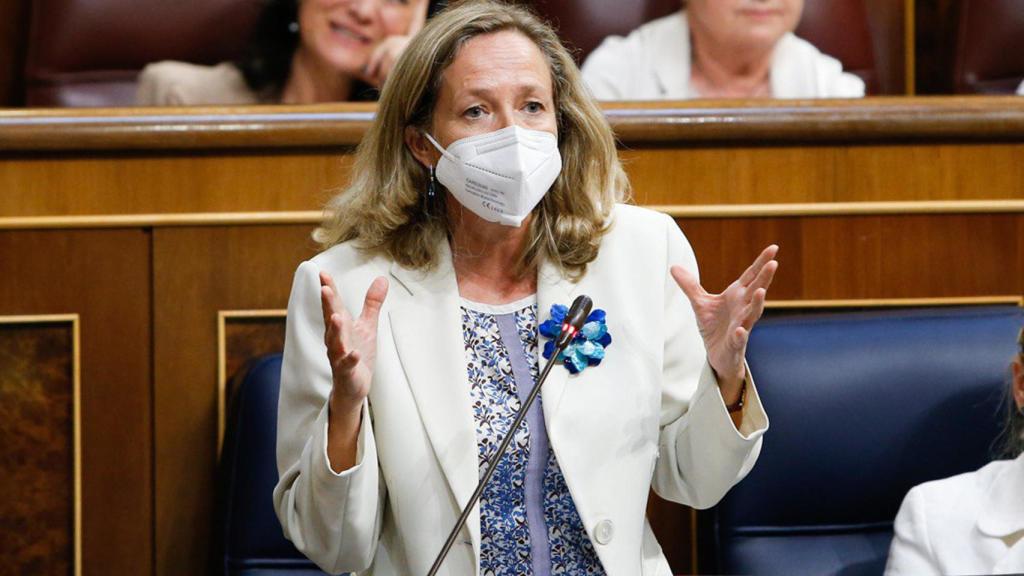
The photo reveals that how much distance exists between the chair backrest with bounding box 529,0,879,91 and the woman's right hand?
1.16 m

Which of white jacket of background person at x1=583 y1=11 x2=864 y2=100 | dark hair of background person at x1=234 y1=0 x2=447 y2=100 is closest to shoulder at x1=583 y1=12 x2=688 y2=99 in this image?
white jacket of background person at x1=583 y1=11 x2=864 y2=100

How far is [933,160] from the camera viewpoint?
Answer: 1786 mm

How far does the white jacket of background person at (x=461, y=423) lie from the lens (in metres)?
1.26

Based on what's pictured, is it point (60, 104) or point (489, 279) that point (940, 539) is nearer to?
point (489, 279)

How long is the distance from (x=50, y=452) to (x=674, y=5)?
1.20 m

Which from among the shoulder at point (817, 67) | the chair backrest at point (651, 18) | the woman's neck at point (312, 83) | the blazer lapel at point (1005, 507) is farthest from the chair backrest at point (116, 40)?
the blazer lapel at point (1005, 507)

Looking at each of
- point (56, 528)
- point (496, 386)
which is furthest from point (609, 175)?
point (56, 528)

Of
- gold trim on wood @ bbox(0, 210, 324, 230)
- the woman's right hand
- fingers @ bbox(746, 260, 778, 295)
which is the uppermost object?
gold trim on wood @ bbox(0, 210, 324, 230)

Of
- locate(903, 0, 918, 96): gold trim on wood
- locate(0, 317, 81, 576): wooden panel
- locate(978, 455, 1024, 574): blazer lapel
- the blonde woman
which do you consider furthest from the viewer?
locate(903, 0, 918, 96): gold trim on wood

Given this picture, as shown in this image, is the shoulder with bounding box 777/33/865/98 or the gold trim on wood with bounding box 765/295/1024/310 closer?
the gold trim on wood with bounding box 765/295/1024/310

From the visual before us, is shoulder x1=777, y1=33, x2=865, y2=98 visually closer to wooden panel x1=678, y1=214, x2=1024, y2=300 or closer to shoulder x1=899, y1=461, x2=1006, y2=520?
wooden panel x1=678, y1=214, x2=1024, y2=300

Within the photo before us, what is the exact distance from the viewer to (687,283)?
1242 millimetres

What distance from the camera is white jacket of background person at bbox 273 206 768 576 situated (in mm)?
1258

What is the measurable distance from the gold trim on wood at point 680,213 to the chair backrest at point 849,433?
7.8 inches
